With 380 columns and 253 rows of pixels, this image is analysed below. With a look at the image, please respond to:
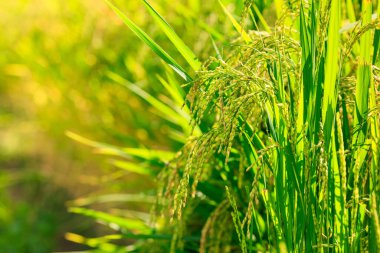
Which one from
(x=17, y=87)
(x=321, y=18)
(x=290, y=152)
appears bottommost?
(x=290, y=152)

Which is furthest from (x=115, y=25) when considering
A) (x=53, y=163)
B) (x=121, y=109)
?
(x=53, y=163)

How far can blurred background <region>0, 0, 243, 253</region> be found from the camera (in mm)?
3256

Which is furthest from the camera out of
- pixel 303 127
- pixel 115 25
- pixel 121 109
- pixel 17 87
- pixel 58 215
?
pixel 17 87

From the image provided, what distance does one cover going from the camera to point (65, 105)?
378 cm

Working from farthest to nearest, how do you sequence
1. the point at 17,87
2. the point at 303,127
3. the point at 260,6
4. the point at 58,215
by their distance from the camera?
the point at 17,87 < the point at 58,215 < the point at 260,6 < the point at 303,127

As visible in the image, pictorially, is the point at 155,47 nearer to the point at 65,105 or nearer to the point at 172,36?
the point at 172,36

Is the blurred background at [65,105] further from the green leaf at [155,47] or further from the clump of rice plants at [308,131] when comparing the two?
the clump of rice plants at [308,131]

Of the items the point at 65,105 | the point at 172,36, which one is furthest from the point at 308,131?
the point at 65,105

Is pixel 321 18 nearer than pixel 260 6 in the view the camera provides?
Yes

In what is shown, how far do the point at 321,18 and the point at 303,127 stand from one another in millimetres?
219

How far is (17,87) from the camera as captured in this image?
4.43 meters

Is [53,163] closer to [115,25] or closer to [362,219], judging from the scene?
[115,25]

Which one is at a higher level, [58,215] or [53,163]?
[53,163]

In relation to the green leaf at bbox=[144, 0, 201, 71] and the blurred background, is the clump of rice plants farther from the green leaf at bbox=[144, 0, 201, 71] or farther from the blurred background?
the blurred background
